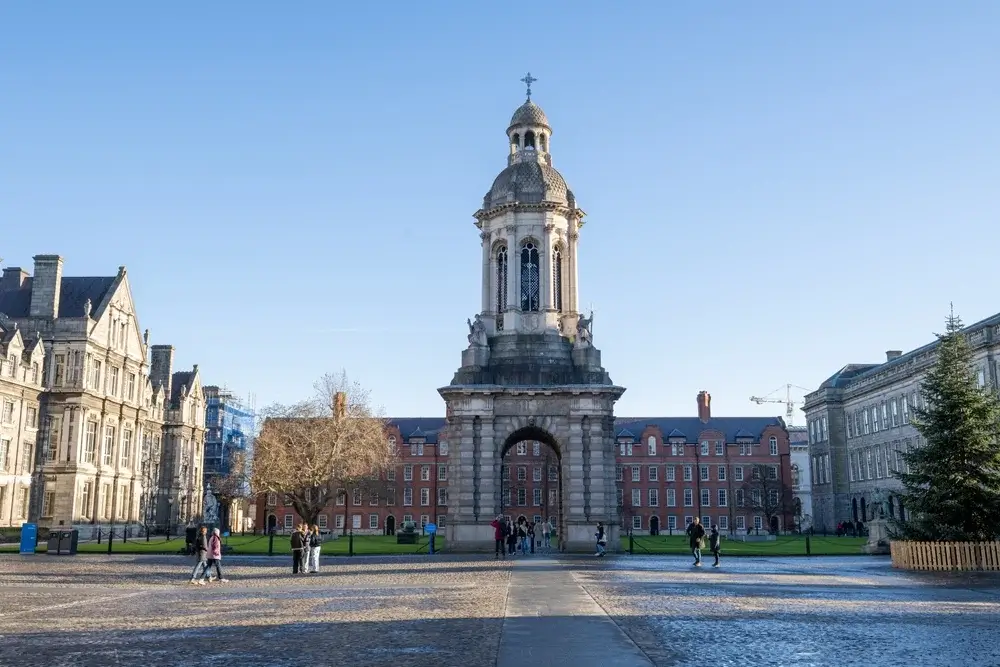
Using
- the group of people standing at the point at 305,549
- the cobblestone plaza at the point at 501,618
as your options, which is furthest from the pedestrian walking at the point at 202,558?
the group of people standing at the point at 305,549

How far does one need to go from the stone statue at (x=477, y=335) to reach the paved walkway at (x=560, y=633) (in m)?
23.3

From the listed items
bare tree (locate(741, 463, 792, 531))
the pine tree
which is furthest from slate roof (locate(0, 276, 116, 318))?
Result: bare tree (locate(741, 463, 792, 531))

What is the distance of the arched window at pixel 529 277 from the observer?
47344 mm

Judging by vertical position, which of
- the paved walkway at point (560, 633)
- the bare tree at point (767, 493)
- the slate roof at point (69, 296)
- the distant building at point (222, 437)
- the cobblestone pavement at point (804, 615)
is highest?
the slate roof at point (69, 296)

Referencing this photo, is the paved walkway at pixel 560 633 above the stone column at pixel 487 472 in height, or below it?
below

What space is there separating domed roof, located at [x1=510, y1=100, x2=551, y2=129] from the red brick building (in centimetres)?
5660

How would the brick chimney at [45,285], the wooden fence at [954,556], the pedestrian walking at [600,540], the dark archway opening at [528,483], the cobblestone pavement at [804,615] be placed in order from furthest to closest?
the dark archway opening at [528,483], the brick chimney at [45,285], the pedestrian walking at [600,540], the wooden fence at [954,556], the cobblestone pavement at [804,615]

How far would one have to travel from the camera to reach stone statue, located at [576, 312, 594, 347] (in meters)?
45.7

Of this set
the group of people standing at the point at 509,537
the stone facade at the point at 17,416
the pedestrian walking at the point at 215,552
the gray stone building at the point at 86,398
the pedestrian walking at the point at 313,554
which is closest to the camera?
the pedestrian walking at the point at 215,552

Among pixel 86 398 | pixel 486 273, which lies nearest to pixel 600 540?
pixel 486 273

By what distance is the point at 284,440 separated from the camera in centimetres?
6550

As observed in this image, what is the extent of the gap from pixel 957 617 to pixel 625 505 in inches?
3434

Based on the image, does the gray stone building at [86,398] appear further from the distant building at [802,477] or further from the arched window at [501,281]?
the distant building at [802,477]

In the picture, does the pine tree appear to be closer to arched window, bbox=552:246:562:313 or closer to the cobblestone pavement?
the cobblestone pavement
